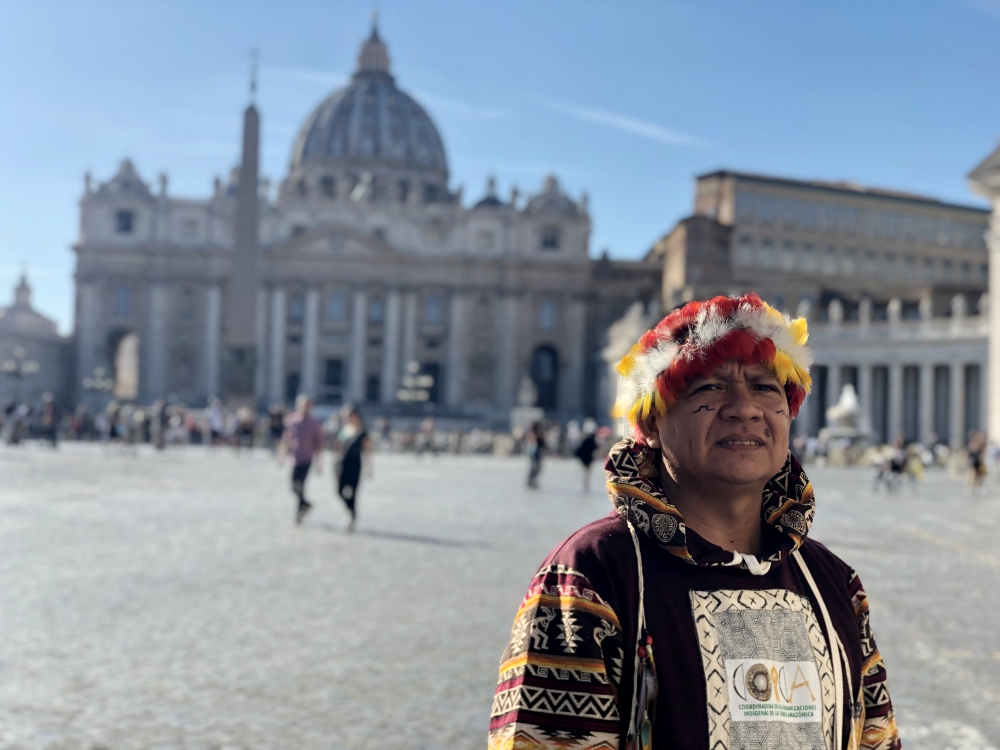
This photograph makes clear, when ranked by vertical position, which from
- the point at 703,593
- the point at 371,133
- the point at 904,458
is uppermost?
the point at 371,133

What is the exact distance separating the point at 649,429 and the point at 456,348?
262 ft

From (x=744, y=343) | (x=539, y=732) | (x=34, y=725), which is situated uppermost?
(x=744, y=343)

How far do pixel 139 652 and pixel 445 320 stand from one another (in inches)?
3012

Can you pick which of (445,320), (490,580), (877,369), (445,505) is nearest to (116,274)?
(445,320)

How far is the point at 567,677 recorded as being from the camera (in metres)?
2.19

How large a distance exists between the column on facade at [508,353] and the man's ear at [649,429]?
257 feet

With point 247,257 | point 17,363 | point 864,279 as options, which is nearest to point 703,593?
point 247,257

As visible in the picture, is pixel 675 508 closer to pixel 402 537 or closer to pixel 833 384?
pixel 402 537

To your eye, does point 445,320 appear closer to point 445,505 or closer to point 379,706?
point 445,505

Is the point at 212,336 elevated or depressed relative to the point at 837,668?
elevated

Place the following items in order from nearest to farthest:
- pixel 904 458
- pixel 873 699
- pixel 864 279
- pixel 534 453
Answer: pixel 873 699 < pixel 534 453 < pixel 904 458 < pixel 864 279

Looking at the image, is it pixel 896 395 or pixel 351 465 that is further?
pixel 896 395

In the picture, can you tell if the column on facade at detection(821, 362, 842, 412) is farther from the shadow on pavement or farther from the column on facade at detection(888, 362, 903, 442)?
the shadow on pavement

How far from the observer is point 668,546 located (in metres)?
2.31
